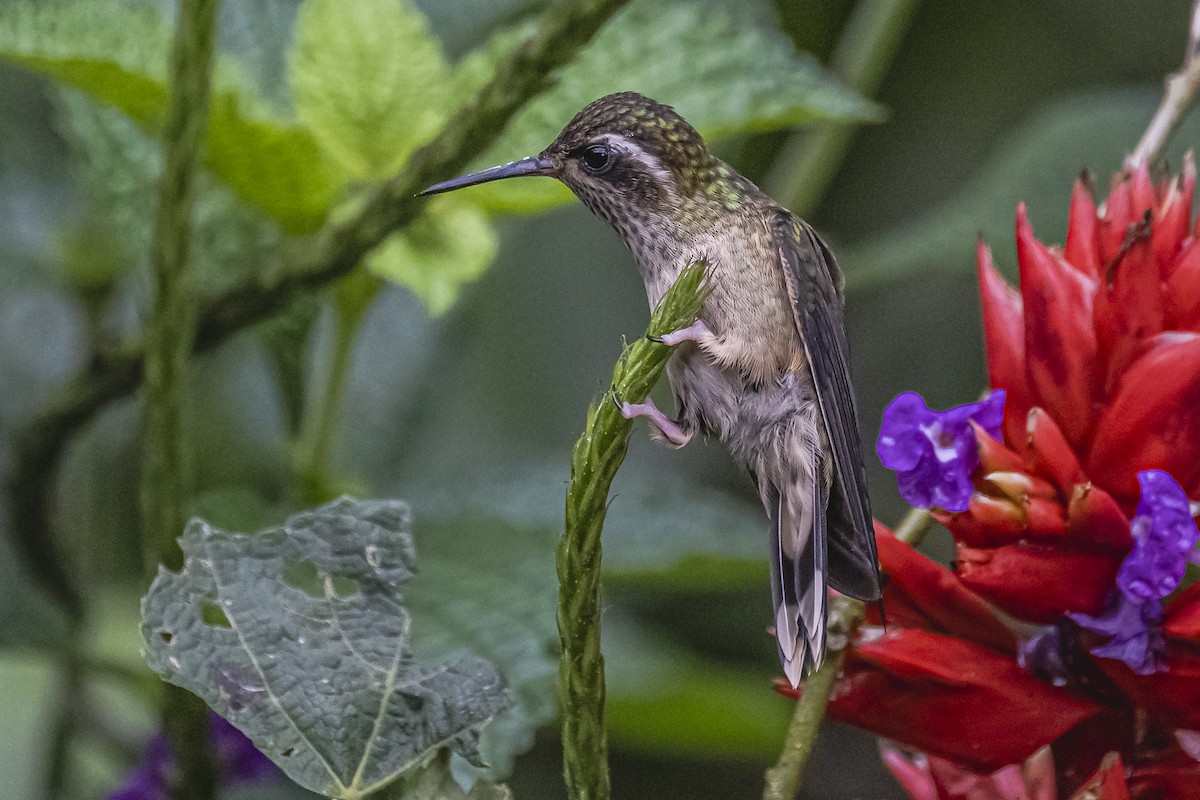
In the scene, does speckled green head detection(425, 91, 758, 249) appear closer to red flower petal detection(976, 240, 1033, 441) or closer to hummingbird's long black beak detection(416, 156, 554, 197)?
hummingbird's long black beak detection(416, 156, 554, 197)

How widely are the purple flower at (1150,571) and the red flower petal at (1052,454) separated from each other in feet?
0.11

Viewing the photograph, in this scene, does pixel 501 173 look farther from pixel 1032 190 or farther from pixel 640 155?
pixel 1032 190

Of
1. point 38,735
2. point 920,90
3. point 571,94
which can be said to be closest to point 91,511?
point 38,735

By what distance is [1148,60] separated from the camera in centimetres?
192

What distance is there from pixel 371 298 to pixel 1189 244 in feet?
1.99

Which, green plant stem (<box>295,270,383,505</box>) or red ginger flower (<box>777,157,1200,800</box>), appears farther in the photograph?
green plant stem (<box>295,270,383,505</box>)

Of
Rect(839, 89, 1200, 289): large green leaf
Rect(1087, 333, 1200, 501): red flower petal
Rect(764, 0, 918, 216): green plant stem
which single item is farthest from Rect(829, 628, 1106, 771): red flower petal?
Rect(764, 0, 918, 216): green plant stem

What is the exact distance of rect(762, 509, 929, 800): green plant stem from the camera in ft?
2.01

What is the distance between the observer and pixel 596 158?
2.59 feet

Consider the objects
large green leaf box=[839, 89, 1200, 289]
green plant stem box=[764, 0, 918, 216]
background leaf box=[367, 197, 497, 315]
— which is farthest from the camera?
green plant stem box=[764, 0, 918, 216]

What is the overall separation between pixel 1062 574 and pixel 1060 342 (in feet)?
0.41

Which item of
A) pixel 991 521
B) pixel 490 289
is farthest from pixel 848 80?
pixel 991 521

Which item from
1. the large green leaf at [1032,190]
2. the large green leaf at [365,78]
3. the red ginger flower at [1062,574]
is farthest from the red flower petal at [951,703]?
the large green leaf at [1032,190]

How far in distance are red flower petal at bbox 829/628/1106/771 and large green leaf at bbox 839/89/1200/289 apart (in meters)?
0.72
